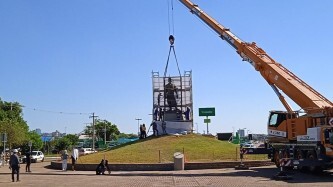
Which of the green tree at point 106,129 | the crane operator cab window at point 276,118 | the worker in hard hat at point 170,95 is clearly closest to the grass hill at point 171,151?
the crane operator cab window at point 276,118

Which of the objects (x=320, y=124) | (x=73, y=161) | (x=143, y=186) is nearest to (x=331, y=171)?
(x=320, y=124)

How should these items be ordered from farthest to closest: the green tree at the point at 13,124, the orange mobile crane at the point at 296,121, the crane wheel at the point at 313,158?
the green tree at the point at 13,124
the crane wheel at the point at 313,158
the orange mobile crane at the point at 296,121

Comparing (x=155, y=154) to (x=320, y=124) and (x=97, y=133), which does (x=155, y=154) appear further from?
(x=97, y=133)

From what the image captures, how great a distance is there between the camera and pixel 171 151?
111 ft

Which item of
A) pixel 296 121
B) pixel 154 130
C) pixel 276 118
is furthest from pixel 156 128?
pixel 296 121

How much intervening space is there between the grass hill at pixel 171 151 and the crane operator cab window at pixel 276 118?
4733 millimetres

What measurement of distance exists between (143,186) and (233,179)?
4555 millimetres

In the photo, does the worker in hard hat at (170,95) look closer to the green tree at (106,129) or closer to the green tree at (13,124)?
the green tree at (13,124)

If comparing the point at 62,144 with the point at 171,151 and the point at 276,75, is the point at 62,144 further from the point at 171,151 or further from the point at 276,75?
the point at 276,75

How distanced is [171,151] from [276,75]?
11601mm

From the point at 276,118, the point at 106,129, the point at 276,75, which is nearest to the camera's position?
the point at 276,75

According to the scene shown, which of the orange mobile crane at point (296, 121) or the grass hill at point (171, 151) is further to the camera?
the grass hill at point (171, 151)

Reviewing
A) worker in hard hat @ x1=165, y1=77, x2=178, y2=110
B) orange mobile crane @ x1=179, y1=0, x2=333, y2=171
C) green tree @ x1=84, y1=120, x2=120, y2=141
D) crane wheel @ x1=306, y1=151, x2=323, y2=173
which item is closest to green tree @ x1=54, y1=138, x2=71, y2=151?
green tree @ x1=84, y1=120, x2=120, y2=141

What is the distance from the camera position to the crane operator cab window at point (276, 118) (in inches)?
1001
